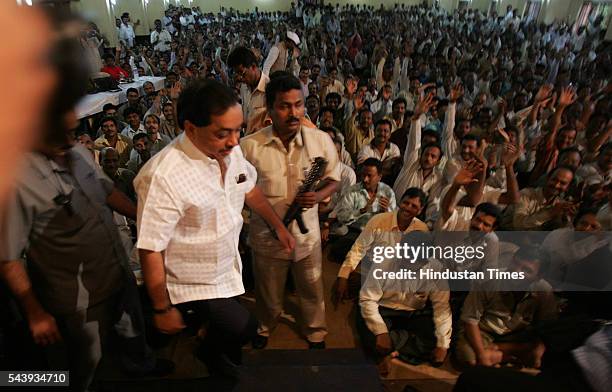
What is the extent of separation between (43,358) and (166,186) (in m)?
1.21

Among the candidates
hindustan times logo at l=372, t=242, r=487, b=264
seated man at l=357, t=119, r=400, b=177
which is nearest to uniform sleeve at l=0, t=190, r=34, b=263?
hindustan times logo at l=372, t=242, r=487, b=264

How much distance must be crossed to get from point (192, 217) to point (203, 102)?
0.44m

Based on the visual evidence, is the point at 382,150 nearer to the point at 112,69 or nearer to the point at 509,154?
the point at 509,154

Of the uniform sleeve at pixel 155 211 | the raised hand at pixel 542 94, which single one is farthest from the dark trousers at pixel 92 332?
the raised hand at pixel 542 94

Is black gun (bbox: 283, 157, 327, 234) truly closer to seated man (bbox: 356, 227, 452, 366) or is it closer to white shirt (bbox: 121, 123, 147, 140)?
seated man (bbox: 356, 227, 452, 366)

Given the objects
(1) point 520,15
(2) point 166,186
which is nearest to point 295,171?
(2) point 166,186

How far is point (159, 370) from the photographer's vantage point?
225 centimetres

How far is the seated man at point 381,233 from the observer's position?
2.71 metres

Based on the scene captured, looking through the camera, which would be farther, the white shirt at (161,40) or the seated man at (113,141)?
the white shirt at (161,40)

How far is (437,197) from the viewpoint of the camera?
11.3 feet

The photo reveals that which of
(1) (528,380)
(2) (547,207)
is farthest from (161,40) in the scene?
(1) (528,380)

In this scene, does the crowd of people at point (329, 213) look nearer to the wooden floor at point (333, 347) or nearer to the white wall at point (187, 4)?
the wooden floor at point (333, 347)

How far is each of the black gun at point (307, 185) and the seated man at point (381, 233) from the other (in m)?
0.81

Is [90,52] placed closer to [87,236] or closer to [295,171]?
[87,236]
